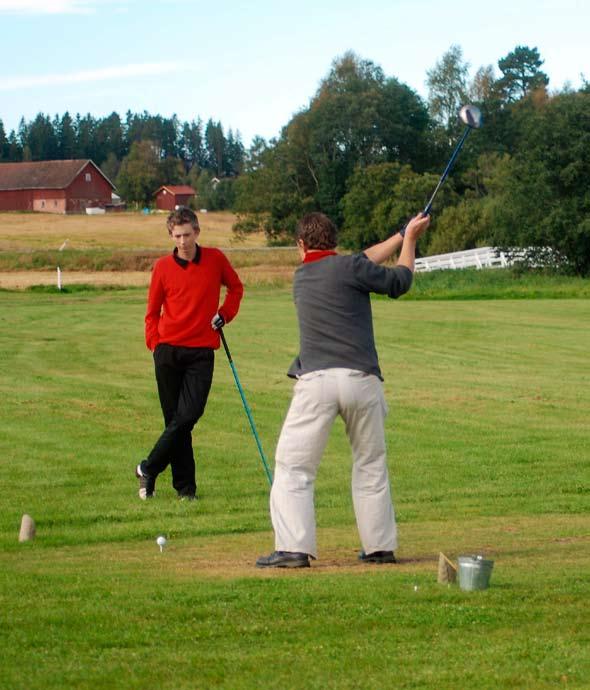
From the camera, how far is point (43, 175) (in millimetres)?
149125

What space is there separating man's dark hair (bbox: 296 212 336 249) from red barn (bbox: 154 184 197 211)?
499 ft

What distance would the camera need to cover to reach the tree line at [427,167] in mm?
62281

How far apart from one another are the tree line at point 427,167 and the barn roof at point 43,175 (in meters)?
45.9

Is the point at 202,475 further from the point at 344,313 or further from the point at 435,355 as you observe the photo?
the point at 435,355

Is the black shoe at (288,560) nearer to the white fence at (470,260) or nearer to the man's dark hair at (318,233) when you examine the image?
the man's dark hair at (318,233)

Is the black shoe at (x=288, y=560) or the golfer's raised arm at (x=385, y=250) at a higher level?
the golfer's raised arm at (x=385, y=250)

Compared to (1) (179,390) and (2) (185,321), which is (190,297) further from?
(1) (179,390)

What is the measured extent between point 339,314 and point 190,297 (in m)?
3.56

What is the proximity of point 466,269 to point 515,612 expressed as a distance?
193 ft

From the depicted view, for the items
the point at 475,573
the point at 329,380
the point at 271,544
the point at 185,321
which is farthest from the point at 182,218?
the point at 475,573

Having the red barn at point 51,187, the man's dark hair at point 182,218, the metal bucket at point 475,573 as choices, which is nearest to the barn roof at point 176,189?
the red barn at point 51,187

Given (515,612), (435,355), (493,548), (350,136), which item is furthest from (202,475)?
(350,136)

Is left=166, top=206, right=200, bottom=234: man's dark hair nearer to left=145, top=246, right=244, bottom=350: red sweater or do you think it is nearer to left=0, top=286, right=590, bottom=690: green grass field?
left=145, top=246, right=244, bottom=350: red sweater

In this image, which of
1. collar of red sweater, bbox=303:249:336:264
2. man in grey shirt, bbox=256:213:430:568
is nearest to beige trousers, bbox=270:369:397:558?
man in grey shirt, bbox=256:213:430:568
